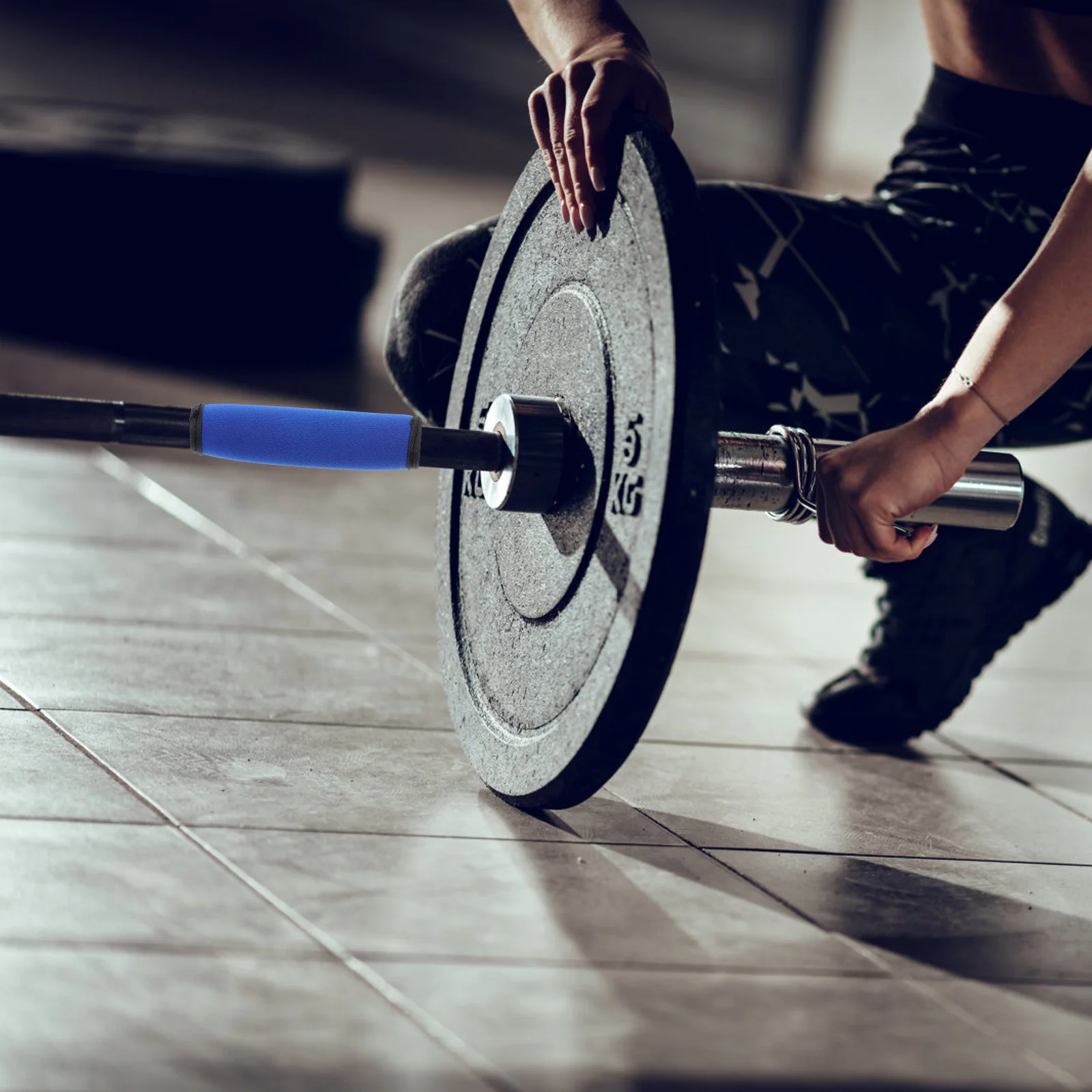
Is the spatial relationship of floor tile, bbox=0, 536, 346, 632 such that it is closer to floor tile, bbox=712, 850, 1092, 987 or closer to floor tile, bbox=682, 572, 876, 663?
floor tile, bbox=682, 572, 876, 663

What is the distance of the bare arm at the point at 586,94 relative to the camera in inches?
45.1

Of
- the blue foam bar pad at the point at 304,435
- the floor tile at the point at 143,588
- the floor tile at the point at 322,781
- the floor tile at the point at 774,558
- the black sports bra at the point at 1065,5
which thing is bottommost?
the floor tile at the point at 774,558

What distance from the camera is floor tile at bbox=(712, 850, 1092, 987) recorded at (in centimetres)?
103

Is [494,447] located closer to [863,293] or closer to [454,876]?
[454,876]

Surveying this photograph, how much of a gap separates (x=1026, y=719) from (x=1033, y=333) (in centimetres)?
78

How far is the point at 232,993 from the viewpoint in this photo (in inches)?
33.4

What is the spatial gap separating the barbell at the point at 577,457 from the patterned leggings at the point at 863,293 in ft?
0.79

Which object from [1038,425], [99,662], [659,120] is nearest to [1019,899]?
[1038,425]

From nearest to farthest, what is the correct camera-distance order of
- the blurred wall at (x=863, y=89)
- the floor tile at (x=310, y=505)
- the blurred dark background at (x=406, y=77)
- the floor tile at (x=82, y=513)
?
the floor tile at (x=82, y=513), the floor tile at (x=310, y=505), the blurred wall at (x=863, y=89), the blurred dark background at (x=406, y=77)

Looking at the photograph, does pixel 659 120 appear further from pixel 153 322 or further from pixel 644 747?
pixel 153 322

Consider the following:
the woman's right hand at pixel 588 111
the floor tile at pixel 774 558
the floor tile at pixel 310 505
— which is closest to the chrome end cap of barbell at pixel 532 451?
the woman's right hand at pixel 588 111

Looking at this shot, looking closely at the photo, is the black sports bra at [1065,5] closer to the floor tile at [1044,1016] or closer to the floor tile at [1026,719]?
the floor tile at [1026,719]

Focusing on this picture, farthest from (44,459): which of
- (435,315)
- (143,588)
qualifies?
(435,315)

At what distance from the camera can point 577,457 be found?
1148 millimetres
